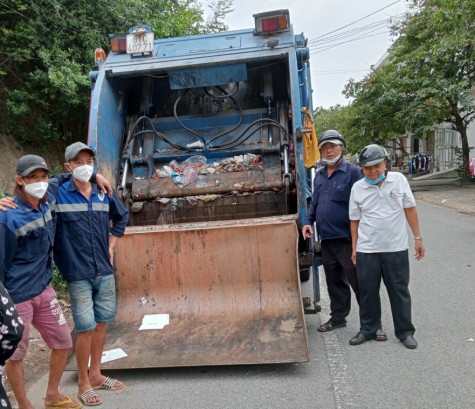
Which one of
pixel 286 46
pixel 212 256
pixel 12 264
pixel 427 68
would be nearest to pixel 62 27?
pixel 286 46

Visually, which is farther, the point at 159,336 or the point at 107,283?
the point at 159,336

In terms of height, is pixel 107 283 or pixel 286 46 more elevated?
pixel 286 46

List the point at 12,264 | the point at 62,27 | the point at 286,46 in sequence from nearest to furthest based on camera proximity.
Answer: the point at 12,264 < the point at 286,46 < the point at 62,27

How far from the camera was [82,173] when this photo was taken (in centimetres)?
304

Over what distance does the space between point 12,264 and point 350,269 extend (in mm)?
2521

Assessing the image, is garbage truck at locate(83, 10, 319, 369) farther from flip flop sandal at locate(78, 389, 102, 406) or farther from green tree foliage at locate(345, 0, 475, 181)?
green tree foliage at locate(345, 0, 475, 181)

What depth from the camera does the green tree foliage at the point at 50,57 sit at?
Answer: 6700 mm

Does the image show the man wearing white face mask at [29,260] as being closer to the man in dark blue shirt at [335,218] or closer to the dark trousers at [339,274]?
the man in dark blue shirt at [335,218]

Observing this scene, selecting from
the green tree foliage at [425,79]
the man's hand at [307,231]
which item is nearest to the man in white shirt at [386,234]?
the man's hand at [307,231]

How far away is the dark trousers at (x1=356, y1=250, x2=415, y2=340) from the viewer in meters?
3.72

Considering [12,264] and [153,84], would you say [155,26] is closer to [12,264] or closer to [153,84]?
[153,84]

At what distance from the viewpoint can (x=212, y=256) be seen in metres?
3.98

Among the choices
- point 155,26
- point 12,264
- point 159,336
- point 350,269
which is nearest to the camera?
point 12,264

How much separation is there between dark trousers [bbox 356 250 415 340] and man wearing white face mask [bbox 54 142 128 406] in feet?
6.31
